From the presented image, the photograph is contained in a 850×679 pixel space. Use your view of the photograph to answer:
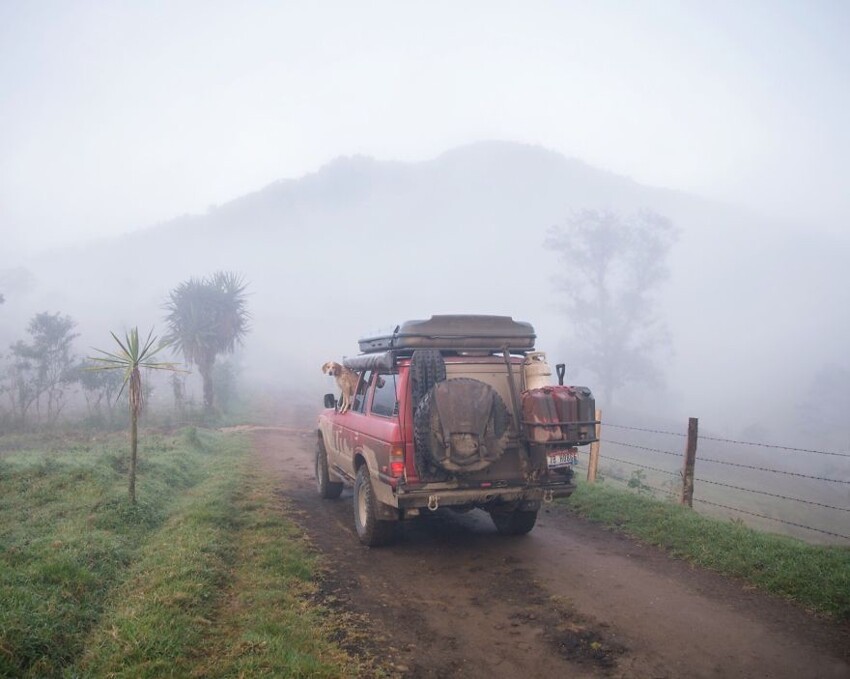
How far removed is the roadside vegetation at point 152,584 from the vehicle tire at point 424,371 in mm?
2231

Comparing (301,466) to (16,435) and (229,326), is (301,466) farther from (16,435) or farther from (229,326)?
(229,326)

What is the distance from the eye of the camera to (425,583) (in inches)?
229

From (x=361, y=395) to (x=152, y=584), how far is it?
3.65m

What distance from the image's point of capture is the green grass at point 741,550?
5.12 m

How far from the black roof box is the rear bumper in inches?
66.9

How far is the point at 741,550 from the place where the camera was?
6199 mm

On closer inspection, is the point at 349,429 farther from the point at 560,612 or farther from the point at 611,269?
the point at 611,269

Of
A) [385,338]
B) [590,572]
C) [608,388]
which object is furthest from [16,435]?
[608,388]

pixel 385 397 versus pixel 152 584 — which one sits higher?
pixel 385 397

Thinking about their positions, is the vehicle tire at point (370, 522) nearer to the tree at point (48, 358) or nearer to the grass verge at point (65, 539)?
the grass verge at point (65, 539)

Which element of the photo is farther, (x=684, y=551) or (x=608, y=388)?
(x=608, y=388)

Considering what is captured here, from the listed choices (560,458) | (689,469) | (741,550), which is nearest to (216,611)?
(560,458)

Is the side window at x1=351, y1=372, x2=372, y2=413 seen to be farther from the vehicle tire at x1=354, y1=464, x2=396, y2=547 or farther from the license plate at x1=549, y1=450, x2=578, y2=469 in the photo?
the license plate at x1=549, y1=450, x2=578, y2=469

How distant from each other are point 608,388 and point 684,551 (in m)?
37.5
